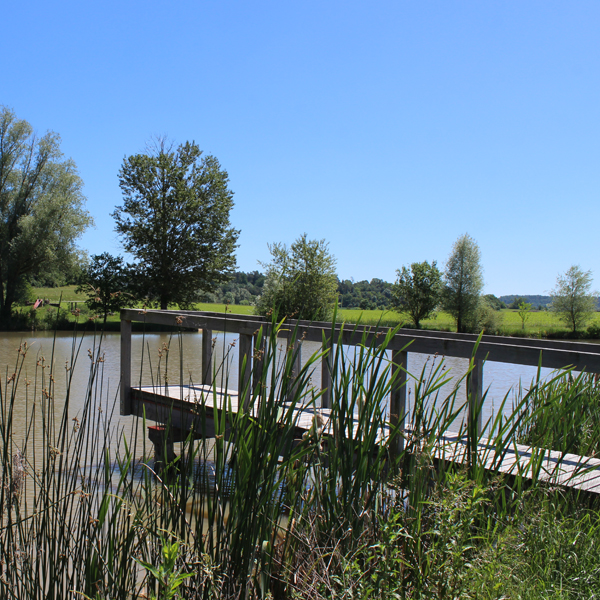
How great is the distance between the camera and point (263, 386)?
5.90ft

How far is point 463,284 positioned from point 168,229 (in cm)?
2293

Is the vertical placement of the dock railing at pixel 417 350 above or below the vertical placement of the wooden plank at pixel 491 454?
above

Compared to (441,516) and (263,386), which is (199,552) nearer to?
(263,386)

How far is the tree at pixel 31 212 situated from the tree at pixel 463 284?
88.3 feet

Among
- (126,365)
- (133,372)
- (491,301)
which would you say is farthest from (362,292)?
(126,365)

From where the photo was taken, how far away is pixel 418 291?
1857 inches

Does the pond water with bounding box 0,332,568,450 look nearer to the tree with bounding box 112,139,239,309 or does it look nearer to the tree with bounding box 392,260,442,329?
the tree with bounding box 112,139,239,309

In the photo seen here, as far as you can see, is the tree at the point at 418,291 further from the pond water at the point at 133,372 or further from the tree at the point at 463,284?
the pond water at the point at 133,372

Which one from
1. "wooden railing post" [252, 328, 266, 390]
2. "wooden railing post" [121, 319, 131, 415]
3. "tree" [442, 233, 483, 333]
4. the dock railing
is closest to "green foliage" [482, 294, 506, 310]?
"tree" [442, 233, 483, 333]

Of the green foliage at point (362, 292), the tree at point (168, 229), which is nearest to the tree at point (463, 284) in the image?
the tree at point (168, 229)

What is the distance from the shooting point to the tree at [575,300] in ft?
141

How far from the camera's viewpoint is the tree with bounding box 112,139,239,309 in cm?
3272

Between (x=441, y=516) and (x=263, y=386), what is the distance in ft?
2.31

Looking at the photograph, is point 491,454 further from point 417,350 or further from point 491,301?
point 491,301
